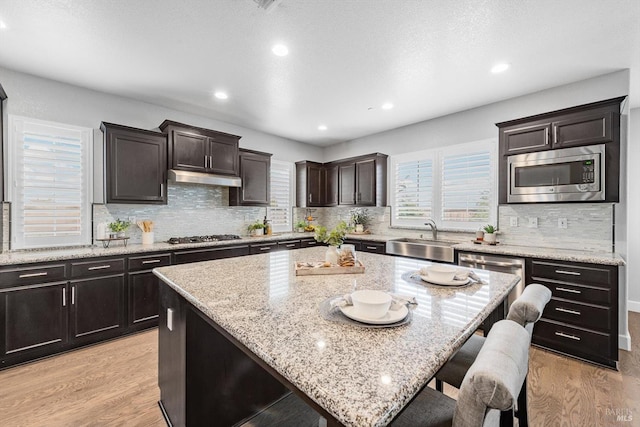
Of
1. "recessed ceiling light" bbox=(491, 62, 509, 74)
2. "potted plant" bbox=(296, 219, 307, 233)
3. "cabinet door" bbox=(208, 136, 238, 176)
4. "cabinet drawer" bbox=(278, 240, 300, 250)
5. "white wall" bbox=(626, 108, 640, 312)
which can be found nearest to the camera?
"recessed ceiling light" bbox=(491, 62, 509, 74)

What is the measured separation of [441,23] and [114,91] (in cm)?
359

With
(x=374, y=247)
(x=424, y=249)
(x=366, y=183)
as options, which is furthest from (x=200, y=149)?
(x=424, y=249)

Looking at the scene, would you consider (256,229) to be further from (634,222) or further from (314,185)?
(634,222)

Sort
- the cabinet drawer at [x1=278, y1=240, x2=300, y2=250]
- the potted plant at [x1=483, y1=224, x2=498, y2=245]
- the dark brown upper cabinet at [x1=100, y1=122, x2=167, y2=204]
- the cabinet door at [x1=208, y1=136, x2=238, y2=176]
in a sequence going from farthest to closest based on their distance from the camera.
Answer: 1. the cabinet drawer at [x1=278, y1=240, x2=300, y2=250]
2. the cabinet door at [x1=208, y1=136, x2=238, y2=176]
3. the potted plant at [x1=483, y1=224, x2=498, y2=245]
4. the dark brown upper cabinet at [x1=100, y1=122, x2=167, y2=204]

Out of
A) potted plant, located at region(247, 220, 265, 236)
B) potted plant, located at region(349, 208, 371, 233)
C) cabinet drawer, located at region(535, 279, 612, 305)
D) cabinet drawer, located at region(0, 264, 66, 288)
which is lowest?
cabinet drawer, located at region(535, 279, 612, 305)

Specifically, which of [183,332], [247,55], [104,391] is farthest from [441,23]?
[104,391]

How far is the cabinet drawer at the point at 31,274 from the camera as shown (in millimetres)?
2430

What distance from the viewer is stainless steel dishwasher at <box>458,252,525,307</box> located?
2.90 metres

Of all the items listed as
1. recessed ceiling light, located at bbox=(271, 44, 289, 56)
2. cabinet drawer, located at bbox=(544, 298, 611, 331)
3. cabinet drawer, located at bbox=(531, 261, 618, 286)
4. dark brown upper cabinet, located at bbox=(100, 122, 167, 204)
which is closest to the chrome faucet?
cabinet drawer, located at bbox=(531, 261, 618, 286)

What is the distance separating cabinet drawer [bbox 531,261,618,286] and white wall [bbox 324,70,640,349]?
0.46 meters

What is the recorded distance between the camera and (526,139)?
10.2ft

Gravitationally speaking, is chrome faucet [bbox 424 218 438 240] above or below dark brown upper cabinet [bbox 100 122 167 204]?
below

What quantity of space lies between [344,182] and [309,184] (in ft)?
2.33

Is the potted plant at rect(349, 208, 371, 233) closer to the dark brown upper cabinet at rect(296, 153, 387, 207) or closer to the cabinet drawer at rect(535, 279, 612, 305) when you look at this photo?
the dark brown upper cabinet at rect(296, 153, 387, 207)
